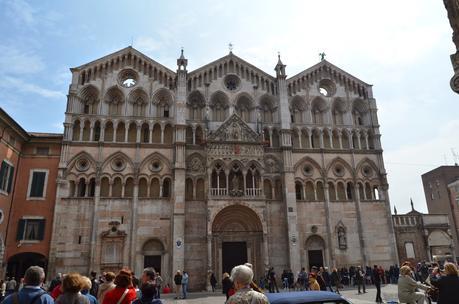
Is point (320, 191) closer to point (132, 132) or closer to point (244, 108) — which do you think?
point (244, 108)

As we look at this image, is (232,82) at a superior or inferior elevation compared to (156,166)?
superior

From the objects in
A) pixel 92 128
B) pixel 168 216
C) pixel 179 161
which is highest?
pixel 92 128

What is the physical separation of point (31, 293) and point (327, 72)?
35831 mm

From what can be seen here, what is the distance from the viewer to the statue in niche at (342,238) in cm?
3048

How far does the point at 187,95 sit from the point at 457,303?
→ 28.6 metres

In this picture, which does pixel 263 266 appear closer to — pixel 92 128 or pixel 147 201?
pixel 147 201

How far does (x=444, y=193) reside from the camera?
47281mm

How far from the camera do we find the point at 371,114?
35.6 m

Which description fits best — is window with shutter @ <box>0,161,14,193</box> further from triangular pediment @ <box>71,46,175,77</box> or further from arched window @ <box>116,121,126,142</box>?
triangular pediment @ <box>71,46,175,77</box>

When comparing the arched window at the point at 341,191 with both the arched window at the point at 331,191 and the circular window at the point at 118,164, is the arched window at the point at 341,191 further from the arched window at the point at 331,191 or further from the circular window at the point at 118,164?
the circular window at the point at 118,164

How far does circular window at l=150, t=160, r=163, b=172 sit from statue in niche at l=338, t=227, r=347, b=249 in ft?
57.1

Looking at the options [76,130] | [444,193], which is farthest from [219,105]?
[444,193]

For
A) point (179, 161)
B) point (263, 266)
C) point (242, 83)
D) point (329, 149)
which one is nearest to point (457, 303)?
point (263, 266)

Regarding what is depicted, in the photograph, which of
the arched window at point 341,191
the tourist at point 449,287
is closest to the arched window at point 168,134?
the arched window at point 341,191
